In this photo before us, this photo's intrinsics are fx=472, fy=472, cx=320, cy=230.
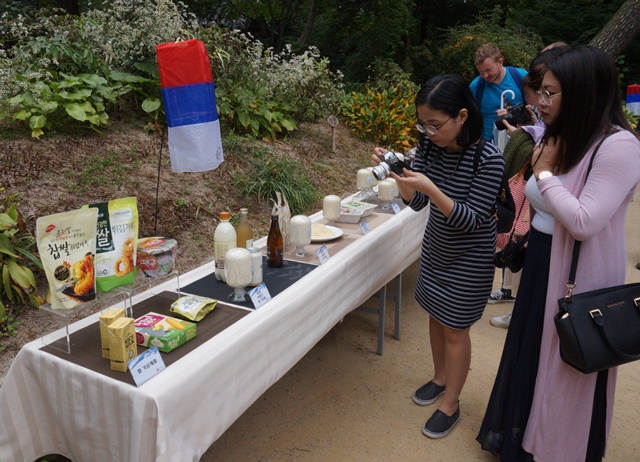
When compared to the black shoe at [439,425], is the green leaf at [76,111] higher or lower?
higher

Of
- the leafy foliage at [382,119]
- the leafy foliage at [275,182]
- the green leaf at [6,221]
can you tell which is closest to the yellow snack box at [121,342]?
the green leaf at [6,221]

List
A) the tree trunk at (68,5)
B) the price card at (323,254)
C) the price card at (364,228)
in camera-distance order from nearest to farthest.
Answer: the price card at (323,254)
the price card at (364,228)
the tree trunk at (68,5)

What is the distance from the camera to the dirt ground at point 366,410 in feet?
7.02

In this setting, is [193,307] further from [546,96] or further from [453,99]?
[546,96]

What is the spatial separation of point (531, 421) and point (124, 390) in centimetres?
147

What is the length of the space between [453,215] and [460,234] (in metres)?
0.19

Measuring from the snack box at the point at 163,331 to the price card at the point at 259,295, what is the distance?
0.25m

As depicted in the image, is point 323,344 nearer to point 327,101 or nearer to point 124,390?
point 124,390

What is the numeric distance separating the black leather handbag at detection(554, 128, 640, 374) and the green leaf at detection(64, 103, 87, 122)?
3.97m

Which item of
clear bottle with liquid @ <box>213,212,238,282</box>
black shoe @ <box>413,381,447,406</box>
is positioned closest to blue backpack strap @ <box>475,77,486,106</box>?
black shoe @ <box>413,381,447,406</box>

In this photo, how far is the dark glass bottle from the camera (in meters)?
2.02

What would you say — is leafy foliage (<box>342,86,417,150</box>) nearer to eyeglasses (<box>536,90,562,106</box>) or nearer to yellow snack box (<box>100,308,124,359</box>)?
eyeglasses (<box>536,90,562,106</box>)

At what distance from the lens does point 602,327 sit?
4.96 ft

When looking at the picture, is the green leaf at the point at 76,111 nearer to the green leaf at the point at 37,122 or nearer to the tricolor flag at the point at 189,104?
the green leaf at the point at 37,122
